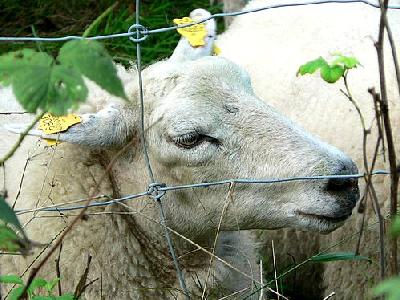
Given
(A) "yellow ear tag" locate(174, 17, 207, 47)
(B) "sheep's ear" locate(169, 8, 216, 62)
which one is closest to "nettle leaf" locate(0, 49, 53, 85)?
(A) "yellow ear tag" locate(174, 17, 207, 47)

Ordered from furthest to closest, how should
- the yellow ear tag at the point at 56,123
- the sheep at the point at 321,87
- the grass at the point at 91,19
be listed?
the grass at the point at 91,19
the sheep at the point at 321,87
the yellow ear tag at the point at 56,123

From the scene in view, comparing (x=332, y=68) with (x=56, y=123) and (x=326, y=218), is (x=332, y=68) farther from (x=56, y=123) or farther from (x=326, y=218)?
(x=56, y=123)

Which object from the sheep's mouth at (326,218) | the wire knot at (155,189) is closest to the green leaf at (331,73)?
the sheep's mouth at (326,218)

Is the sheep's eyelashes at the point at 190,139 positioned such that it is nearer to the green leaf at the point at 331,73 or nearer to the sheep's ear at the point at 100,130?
the sheep's ear at the point at 100,130

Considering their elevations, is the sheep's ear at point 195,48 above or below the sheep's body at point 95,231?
above

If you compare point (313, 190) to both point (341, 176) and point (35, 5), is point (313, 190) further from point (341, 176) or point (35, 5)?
point (35, 5)

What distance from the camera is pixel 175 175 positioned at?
10.5ft

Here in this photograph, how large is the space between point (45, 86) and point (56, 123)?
1.22 meters

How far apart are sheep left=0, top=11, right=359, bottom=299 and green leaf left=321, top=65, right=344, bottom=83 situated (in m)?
0.33

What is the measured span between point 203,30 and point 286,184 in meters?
0.87

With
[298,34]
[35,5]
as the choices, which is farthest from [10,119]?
[35,5]

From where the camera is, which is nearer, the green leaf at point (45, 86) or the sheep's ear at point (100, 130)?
the green leaf at point (45, 86)

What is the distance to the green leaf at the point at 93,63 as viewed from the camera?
5.96 feet

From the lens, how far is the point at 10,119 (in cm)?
366
